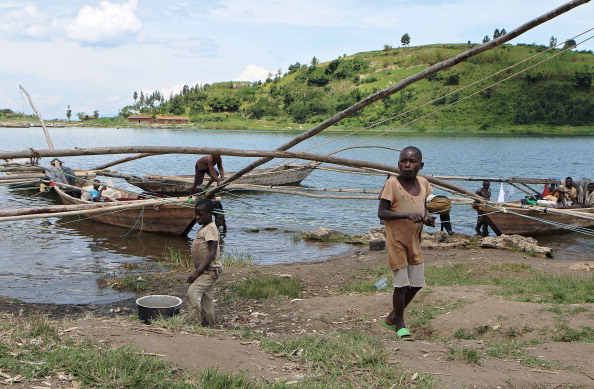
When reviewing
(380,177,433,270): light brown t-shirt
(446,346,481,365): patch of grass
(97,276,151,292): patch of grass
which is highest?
(380,177,433,270): light brown t-shirt

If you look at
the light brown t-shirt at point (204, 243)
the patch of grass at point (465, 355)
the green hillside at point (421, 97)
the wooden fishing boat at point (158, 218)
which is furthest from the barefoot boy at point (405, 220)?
the green hillside at point (421, 97)

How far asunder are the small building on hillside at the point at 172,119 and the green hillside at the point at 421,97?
2161 mm

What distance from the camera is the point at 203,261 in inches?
227

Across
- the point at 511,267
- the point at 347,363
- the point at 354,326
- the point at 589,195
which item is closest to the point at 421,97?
the point at 589,195

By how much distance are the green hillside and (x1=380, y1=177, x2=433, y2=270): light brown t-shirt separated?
4933cm

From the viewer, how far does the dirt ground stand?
383 cm

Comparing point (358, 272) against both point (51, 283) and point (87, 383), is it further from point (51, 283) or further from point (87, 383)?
point (87, 383)

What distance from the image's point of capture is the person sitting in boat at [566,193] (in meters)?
15.0

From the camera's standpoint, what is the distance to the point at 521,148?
53.3 meters

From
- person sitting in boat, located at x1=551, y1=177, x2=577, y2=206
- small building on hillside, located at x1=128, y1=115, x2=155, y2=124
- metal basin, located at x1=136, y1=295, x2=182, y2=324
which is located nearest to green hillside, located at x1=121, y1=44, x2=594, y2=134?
small building on hillside, located at x1=128, y1=115, x2=155, y2=124

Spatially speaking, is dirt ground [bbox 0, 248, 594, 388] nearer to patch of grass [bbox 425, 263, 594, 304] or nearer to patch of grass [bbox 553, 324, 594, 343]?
patch of grass [bbox 553, 324, 594, 343]

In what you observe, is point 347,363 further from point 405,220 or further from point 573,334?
point 573,334

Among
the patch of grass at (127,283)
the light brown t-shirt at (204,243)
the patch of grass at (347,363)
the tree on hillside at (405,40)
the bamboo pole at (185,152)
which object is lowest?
the patch of grass at (127,283)

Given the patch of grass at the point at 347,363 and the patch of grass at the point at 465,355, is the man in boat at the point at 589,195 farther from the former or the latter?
the patch of grass at the point at 347,363
